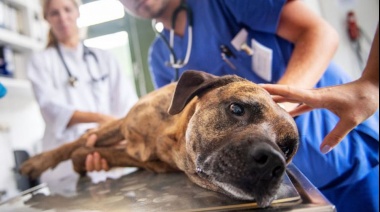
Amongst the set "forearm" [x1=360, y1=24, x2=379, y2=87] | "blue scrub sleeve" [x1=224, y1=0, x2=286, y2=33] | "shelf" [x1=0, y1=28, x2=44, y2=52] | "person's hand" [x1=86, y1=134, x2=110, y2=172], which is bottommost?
"person's hand" [x1=86, y1=134, x2=110, y2=172]

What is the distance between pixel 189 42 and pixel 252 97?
24 centimetres

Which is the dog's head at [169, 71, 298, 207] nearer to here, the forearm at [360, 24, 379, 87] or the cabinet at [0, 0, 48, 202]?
the forearm at [360, 24, 379, 87]

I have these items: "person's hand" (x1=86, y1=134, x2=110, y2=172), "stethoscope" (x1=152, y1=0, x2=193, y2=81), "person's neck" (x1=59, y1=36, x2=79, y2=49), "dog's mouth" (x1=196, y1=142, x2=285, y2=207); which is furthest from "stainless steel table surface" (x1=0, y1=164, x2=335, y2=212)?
"person's neck" (x1=59, y1=36, x2=79, y2=49)

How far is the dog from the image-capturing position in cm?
44

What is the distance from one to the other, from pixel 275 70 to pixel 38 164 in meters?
0.90

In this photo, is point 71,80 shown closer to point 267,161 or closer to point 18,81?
point 18,81

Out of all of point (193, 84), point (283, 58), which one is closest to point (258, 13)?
point (283, 58)

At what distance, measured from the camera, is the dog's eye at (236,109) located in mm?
527

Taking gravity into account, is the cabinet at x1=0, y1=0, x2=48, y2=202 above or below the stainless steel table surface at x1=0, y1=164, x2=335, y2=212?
above

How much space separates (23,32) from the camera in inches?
36.9

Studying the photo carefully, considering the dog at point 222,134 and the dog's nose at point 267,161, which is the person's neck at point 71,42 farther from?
the dog's nose at point 267,161

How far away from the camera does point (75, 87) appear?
2.92 ft

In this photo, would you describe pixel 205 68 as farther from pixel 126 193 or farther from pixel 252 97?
pixel 126 193

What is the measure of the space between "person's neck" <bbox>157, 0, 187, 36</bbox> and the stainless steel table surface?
1.07ft
